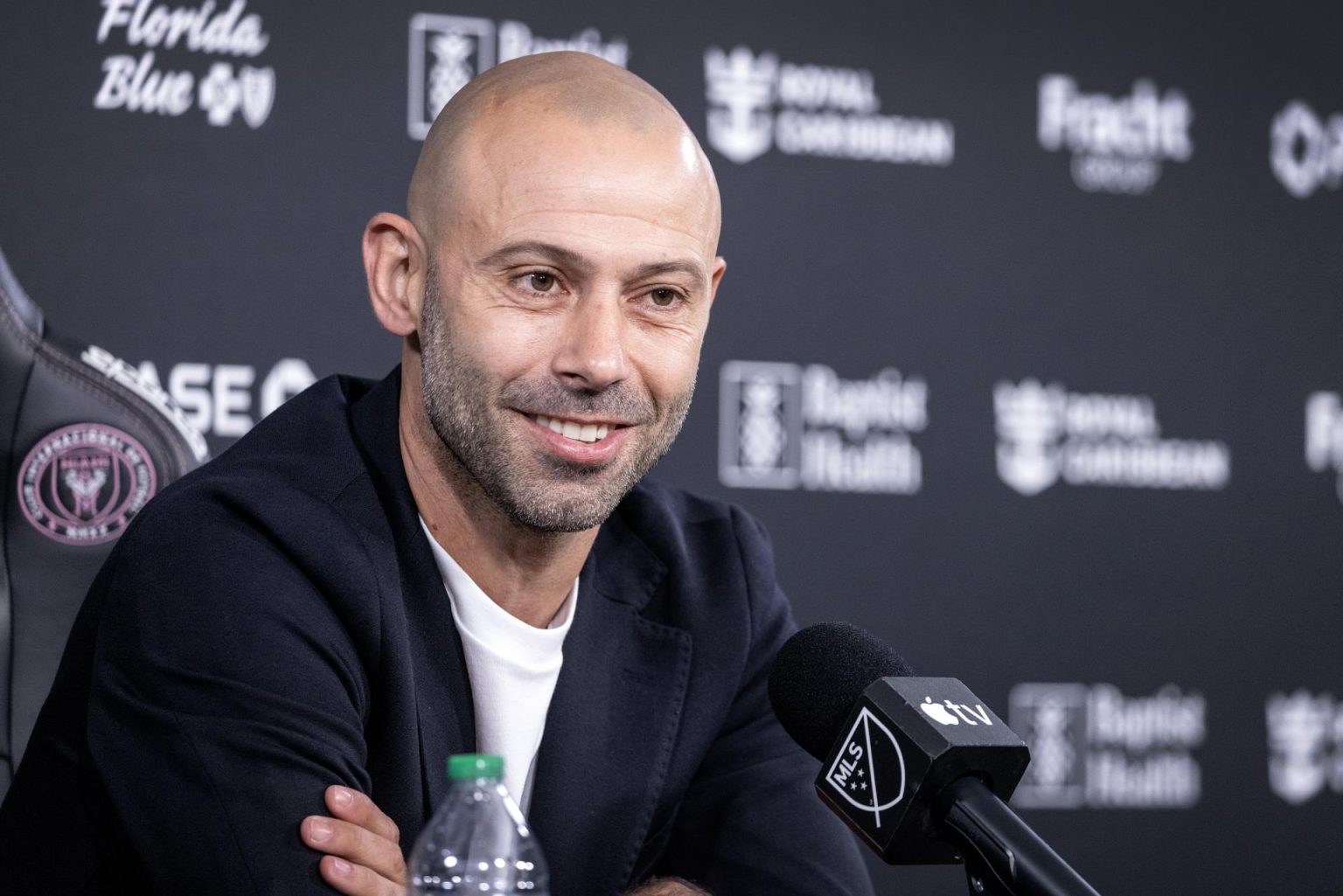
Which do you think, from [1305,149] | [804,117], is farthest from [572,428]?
[1305,149]

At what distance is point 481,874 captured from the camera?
1.12 metres

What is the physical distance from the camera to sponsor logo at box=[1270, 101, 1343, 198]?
2924 millimetres

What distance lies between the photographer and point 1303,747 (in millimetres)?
2828

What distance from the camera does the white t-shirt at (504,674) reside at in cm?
143

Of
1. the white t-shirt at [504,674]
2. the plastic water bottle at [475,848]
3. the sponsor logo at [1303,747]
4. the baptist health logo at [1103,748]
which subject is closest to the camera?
the plastic water bottle at [475,848]

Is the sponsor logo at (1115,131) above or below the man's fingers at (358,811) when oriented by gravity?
above

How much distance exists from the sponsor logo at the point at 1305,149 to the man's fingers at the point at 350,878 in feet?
7.97

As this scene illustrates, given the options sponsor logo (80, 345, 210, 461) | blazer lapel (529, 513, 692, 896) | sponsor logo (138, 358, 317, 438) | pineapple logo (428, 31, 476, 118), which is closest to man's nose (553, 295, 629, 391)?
blazer lapel (529, 513, 692, 896)

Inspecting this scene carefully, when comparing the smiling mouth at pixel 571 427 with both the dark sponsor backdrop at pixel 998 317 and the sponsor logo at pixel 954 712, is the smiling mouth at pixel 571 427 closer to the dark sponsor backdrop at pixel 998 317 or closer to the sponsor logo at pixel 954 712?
the sponsor logo at pixel 954 712

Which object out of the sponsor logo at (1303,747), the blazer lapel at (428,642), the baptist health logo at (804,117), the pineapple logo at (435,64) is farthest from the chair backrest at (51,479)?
the sponsor logo at (1303,747)

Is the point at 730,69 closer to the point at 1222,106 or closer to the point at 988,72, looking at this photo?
the point at 988,72

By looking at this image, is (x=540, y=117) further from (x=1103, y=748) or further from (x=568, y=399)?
(x=1103, y=748)

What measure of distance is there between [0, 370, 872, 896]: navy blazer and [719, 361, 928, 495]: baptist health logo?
87 centimetres

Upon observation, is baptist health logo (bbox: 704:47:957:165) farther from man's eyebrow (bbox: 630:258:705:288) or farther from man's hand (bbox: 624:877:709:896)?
man's hand (bbox: 624:877:709:896)
